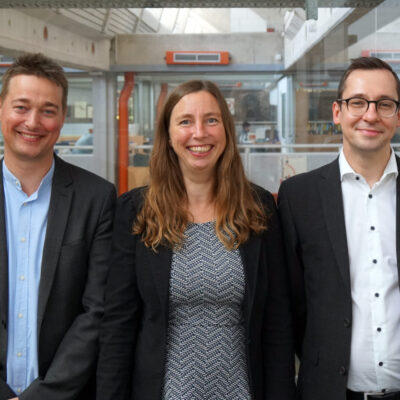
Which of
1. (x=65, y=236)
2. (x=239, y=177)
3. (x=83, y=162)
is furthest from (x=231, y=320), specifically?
(x=83, y=162)

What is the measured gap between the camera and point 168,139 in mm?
2305

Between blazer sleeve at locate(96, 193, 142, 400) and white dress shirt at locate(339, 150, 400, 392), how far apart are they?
841 millimetres

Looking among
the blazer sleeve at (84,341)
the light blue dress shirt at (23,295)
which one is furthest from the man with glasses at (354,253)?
the light blue dress shirt at (23,295)

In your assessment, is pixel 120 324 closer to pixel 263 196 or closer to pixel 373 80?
pixel 263 196

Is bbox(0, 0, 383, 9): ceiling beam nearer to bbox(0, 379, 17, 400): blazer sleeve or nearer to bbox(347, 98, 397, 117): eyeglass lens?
bbox(347, 98, 397, 117): eyeglass lens

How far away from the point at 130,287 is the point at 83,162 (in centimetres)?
210

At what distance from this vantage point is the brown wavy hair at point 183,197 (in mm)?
2119

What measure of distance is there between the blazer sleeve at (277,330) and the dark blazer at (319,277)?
87mm

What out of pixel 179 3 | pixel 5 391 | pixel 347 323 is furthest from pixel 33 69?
pixel 179 3

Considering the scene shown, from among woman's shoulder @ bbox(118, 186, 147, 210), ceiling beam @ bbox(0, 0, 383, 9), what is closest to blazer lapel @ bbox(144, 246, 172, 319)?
woman's shoulder @ bbox(118, 186, 147, 210)

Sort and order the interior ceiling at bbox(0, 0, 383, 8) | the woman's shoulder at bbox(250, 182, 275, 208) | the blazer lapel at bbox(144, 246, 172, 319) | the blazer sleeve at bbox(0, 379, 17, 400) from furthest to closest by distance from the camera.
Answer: the interior ceiling at bbox(0, 0, 383, 8), the woman's shoulder at bbox(250, 182, 275, 208), the blazer sleeve at bbox(0, 379, 17, 400), the blazer lapel at bbox(144, 246, 172, 319)

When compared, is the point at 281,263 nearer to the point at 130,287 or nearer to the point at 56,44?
the point at 130,287

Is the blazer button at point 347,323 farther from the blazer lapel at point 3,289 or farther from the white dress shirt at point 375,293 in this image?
the blazer lapel at point 3,289

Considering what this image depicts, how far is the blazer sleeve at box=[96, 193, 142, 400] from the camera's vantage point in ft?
6.93
